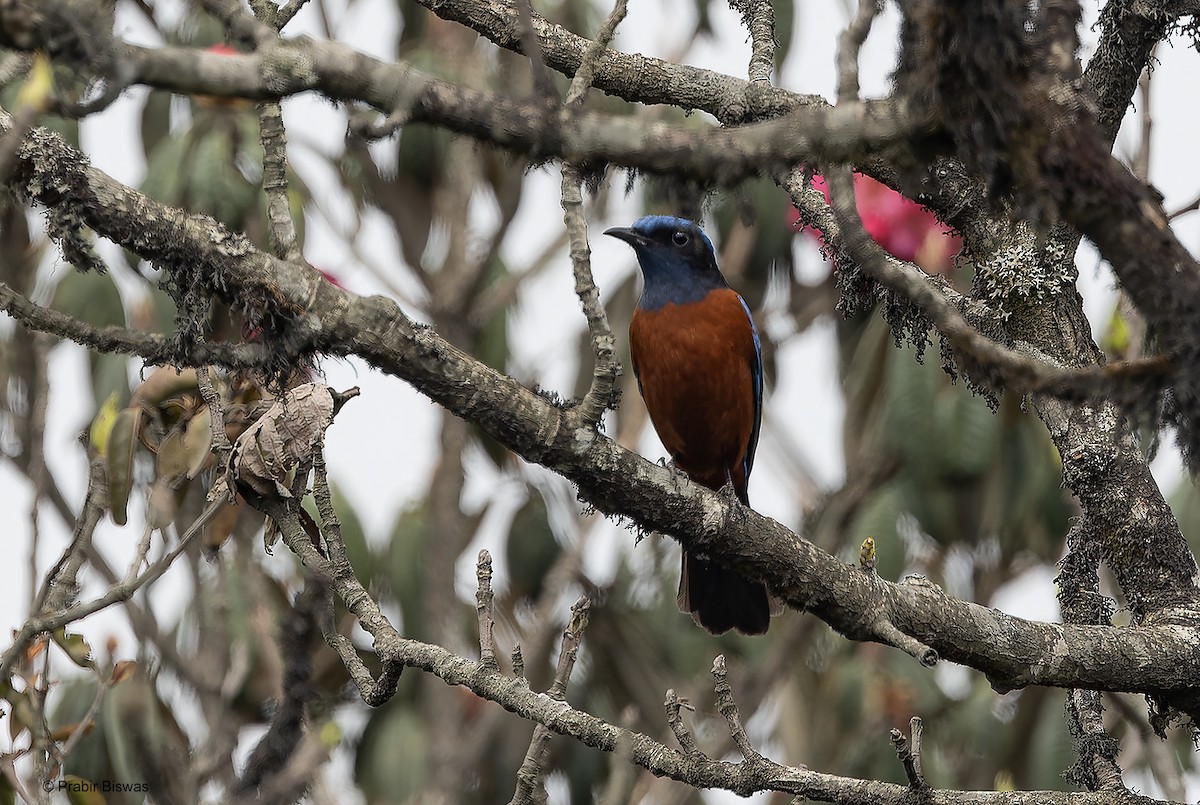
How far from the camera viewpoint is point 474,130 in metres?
2.03

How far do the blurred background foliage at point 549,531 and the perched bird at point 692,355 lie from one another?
0.60m

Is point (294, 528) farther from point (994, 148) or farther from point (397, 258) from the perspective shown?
point (397, 258)

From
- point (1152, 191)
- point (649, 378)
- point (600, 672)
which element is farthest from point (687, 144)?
Result: point (600, 672)

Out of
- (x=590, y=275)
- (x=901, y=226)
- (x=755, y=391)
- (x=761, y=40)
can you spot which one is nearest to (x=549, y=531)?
(x=755, y=391)

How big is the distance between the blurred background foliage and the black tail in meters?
0.79

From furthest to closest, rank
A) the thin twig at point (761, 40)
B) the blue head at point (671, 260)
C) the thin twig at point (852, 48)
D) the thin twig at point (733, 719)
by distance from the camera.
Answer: the blue head at point (671, 260) → the thin twig at point (761, 40) → the thin twig at point (733, 719) → the thin twig at point (852, 48)

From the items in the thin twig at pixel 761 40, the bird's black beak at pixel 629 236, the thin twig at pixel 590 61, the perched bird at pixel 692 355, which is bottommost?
the thin twig at pixel 590 61

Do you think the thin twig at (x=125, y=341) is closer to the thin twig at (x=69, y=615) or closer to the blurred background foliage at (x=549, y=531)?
the thin twig at (x=69, y=615)

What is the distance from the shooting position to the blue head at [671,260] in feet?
20.2

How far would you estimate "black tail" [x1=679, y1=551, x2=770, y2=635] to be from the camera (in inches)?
223

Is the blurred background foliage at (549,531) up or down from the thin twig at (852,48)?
up

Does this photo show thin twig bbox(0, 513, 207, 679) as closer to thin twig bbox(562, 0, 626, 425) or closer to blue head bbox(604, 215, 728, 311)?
thin twig bbox(562, 0, 626, 425)

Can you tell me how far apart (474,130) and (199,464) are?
1793mm

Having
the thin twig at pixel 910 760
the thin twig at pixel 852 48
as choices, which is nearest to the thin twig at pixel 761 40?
the thin twig at pixel 852 48
